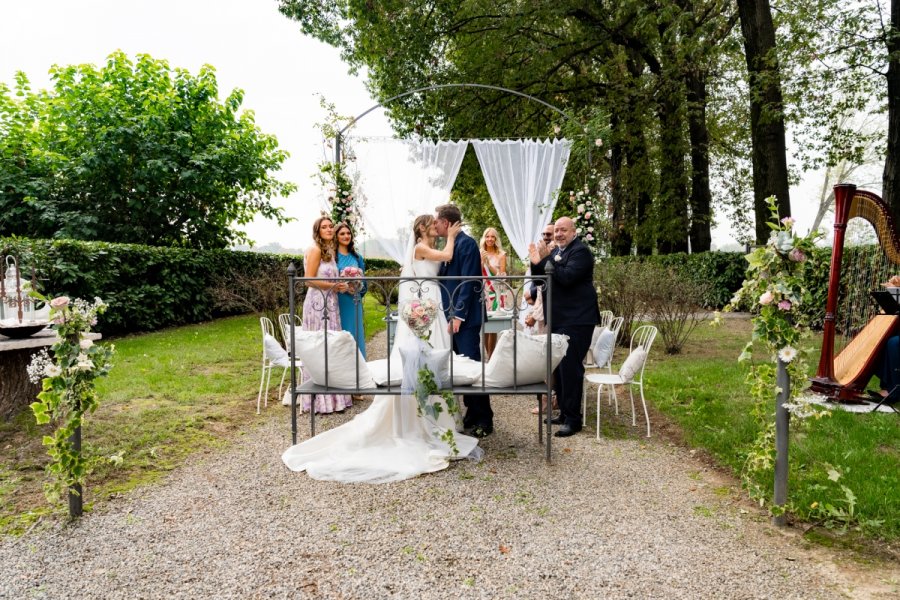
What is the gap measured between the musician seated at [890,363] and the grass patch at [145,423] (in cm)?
604

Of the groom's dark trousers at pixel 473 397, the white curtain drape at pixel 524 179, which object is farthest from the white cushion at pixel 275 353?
the white curtain drape at pixel 524 179

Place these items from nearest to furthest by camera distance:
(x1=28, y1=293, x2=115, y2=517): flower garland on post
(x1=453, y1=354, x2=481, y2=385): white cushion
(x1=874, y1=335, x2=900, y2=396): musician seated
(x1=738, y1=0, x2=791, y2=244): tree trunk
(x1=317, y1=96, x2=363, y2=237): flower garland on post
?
(x1=28, y1=293, x2=115, y2=517): flower garland on post < (x1=453, y1=354, x2=481, y2=385): white cushion < (x1=874, y1=335, x2=900, y2=396): musician seated < (x1=317, y1=96, x2=363, y2=237): flower garland on post < (x1=738, y1=0, x2=791, y2=244): tree trunk

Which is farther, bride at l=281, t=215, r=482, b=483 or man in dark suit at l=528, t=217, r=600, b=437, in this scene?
man in dark suit at l=528, t=217, r=600, b=437

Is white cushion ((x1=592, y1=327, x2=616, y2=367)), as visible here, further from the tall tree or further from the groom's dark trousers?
the tall tree

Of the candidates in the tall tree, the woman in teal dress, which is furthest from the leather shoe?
the tall tree

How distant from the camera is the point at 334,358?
4.17 m

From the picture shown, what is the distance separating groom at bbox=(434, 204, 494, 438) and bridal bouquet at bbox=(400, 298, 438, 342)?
62cm

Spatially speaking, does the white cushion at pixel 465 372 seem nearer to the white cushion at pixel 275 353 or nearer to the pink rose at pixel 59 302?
the white cushion at pixel 275 353

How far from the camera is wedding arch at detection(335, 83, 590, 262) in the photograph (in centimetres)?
840

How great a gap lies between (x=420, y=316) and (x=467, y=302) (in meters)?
0.82

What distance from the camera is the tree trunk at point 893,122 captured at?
8.44 meters

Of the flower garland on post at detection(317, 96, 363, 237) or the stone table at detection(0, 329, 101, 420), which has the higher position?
the flower garland on post at detection(317, 96, 363, 237)

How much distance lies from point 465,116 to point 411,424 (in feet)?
35.2

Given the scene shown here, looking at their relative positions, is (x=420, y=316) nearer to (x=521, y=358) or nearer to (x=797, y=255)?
(x=521, y=358)
